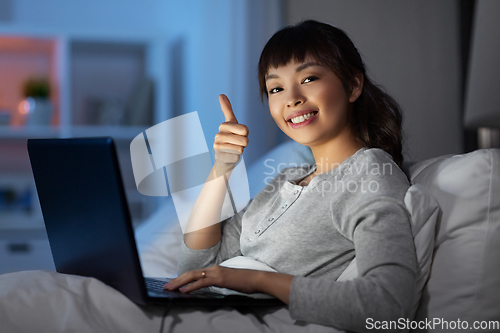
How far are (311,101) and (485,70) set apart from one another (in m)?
0.45

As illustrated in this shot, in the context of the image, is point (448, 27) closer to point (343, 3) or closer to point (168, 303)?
point (343, 3)

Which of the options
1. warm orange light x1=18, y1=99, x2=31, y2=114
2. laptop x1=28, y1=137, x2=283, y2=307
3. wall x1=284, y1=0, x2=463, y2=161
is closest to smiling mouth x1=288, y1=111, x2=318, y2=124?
laptop x1=28, y1=137, x2=283, y2=307

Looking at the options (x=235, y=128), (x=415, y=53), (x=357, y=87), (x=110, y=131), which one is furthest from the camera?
(x=110, y=131)

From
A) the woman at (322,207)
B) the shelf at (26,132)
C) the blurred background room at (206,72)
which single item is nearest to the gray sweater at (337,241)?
the woman at (322,207)

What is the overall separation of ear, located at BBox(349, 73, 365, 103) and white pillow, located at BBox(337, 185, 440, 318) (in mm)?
332

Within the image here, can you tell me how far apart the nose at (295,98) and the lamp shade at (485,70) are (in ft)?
1.52

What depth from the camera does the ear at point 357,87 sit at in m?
0.99

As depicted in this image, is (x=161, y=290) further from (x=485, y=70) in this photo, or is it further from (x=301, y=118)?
(x=485, y=70)

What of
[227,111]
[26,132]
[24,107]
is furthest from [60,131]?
[227,111]

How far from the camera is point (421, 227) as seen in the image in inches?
28.2

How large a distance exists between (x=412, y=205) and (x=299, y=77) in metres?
0.40

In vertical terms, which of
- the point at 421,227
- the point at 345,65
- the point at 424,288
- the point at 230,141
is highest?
the point at 345,65

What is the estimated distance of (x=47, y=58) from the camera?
8.76 ft

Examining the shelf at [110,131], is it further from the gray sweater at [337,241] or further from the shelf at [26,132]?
the gray sweater at [337,241]
